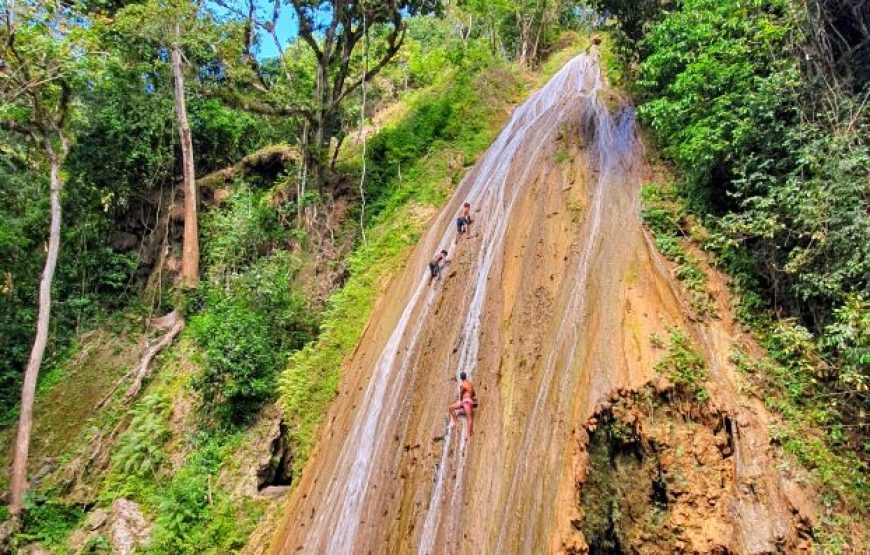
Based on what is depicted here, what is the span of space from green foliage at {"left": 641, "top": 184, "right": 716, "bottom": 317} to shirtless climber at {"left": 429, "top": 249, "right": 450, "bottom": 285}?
494 centimetres

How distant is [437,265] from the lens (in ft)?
46.6


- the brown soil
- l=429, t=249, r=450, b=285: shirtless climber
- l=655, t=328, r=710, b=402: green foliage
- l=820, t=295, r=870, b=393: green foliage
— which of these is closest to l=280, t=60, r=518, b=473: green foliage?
l=429, t=249, r=450, b=285: shirtless climber

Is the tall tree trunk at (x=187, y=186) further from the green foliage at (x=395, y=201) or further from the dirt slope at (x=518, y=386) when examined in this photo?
the dirt slope at (x=518, y=386)

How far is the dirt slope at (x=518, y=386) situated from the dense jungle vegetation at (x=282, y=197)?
117cm

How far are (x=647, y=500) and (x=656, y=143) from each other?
1002 centimetres

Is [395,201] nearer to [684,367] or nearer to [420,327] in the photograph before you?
[420,327]

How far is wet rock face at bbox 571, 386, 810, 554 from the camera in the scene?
693 centimetres

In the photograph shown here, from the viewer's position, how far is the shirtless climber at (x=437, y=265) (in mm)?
14094

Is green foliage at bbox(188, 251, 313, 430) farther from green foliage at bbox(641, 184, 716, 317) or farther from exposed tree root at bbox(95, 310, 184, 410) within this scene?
green foliage at bbox(641, 184, 716, 317)

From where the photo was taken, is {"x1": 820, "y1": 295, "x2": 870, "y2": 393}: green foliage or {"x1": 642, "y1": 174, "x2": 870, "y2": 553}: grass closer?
{"x1": 642, "y1": 174, "x2": 870, "y2": 553}: grass

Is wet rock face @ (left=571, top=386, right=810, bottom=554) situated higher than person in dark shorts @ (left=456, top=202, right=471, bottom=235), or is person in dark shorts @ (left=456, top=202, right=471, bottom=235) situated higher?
person in dark shorts @ (left=456, top=202, right=471, bottom=235)

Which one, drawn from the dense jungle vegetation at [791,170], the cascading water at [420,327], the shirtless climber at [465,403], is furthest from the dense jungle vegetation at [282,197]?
the shirtless climber at [465,403]

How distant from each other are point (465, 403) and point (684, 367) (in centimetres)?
373

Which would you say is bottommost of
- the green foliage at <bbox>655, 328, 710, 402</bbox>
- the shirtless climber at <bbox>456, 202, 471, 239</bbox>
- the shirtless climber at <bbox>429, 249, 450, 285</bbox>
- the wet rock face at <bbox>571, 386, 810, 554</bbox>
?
the wet rock face at <bbox>571, 386, 810, 554</bbox>
